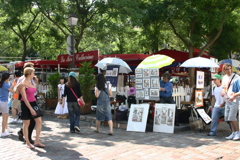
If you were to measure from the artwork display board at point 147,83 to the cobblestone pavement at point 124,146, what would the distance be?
128 centimetres

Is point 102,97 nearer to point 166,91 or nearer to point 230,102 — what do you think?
point 166,91

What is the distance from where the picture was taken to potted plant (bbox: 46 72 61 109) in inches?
526

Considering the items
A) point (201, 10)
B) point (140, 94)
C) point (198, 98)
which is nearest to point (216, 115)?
point (198, 98)

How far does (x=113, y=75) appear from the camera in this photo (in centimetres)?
1046

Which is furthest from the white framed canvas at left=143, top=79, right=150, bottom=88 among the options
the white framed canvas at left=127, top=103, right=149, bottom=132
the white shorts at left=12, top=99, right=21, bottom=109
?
the white shorts at left=12, top=99, right=21, bottom=109

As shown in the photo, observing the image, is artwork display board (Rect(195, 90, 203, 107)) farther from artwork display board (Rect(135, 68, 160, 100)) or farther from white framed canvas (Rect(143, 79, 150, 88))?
white framed canvas (Rect(143, 79, 150, 88))

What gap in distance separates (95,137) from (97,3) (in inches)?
430

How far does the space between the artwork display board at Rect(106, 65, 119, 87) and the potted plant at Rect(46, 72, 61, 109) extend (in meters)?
3.73

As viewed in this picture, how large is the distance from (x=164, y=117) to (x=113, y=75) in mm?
2854

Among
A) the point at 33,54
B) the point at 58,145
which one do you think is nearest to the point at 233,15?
the point at 58,145

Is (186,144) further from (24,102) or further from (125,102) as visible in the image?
(125,102)

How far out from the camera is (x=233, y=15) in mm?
16609

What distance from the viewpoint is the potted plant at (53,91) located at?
13352mm

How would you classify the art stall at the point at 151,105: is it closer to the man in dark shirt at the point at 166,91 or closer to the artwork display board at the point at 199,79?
the man in dark shirt at the point at 166,91
